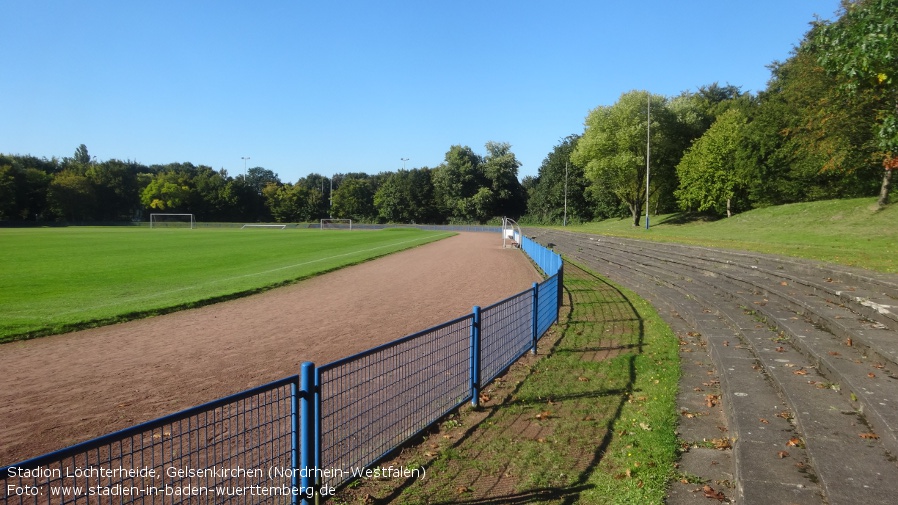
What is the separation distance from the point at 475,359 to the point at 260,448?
282 centimetres

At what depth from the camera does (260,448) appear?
443cm

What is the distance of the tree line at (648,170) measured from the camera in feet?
73.1

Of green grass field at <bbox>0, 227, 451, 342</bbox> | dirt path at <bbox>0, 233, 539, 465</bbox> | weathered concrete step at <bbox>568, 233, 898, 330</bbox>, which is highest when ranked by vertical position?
weathered concrete step at <bbox>568, 233, 898, 330</bbox>

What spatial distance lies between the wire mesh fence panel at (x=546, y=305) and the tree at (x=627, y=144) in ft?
143

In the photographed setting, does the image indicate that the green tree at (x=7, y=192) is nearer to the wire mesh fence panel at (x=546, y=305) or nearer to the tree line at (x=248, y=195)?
the tree line at (x=248, y=195)

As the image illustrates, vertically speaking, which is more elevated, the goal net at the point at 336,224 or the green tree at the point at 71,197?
the green tree at the point at 71,197

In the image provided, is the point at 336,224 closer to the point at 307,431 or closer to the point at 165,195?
the point at 165,195

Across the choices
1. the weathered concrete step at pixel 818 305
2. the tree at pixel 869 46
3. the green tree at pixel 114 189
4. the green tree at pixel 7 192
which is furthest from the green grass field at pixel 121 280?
the green tree at pixel 114 189

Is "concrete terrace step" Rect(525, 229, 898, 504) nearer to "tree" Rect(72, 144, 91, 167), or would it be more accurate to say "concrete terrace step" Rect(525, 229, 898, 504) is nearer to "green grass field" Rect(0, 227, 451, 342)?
"green grass field" Rect(0, 227, 451, 342)

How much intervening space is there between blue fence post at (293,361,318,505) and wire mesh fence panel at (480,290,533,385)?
3432mm

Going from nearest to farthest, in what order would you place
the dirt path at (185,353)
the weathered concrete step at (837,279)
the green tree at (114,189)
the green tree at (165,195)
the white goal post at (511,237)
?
the dirt path at (185,353) → the weathered concrete step at (837,279) → the white goal post at (511,237) → the green tree at (114,189) → the green tree at (165,195)

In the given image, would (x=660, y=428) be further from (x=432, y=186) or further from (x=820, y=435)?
(x=432, y=186)

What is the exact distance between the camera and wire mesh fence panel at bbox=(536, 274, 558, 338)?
9.82 metres

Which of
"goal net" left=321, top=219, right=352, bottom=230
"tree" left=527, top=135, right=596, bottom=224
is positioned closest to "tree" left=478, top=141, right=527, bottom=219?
"tree" left=527, top=135, right=596, bottom=224
